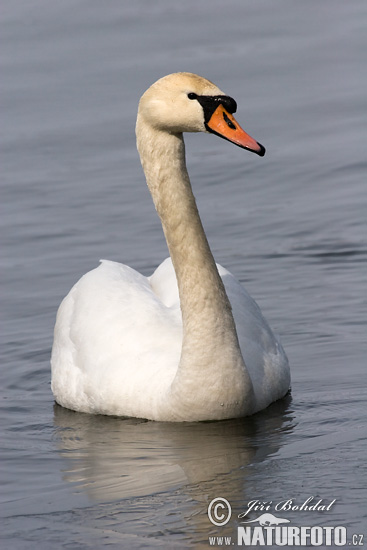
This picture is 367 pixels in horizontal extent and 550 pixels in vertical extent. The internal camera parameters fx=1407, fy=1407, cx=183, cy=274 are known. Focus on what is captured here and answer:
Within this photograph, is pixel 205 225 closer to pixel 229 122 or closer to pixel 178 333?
pixel 178 333

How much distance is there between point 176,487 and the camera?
25.0 ft

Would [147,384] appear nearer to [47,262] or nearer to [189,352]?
[189,352]

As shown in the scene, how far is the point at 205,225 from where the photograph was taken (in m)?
13.0

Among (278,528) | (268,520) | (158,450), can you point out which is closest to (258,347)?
(158,450)

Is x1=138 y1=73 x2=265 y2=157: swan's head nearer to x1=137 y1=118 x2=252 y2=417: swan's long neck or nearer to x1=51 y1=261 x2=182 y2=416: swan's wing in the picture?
x1=137 y1=118 x2=252 y2=417: swan's long neck

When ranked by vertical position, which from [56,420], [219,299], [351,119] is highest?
[351,119]

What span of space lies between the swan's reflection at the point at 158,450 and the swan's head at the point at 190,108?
1.81m

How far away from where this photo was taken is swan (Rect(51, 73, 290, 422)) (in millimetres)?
8359

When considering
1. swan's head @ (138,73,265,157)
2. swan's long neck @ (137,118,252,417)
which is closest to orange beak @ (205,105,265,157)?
swan's head @ (138,73,265,157)

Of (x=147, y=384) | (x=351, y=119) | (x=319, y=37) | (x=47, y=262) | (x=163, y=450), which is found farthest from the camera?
(x=319, y=37)

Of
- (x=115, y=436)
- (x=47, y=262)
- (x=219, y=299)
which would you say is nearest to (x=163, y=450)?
(x=115, y=436)

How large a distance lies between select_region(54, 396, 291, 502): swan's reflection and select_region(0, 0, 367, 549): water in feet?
0.06

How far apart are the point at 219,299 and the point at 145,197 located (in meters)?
5.22

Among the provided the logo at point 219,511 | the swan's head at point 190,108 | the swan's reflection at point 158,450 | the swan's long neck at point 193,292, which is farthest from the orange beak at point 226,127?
the logo at point 219,511
